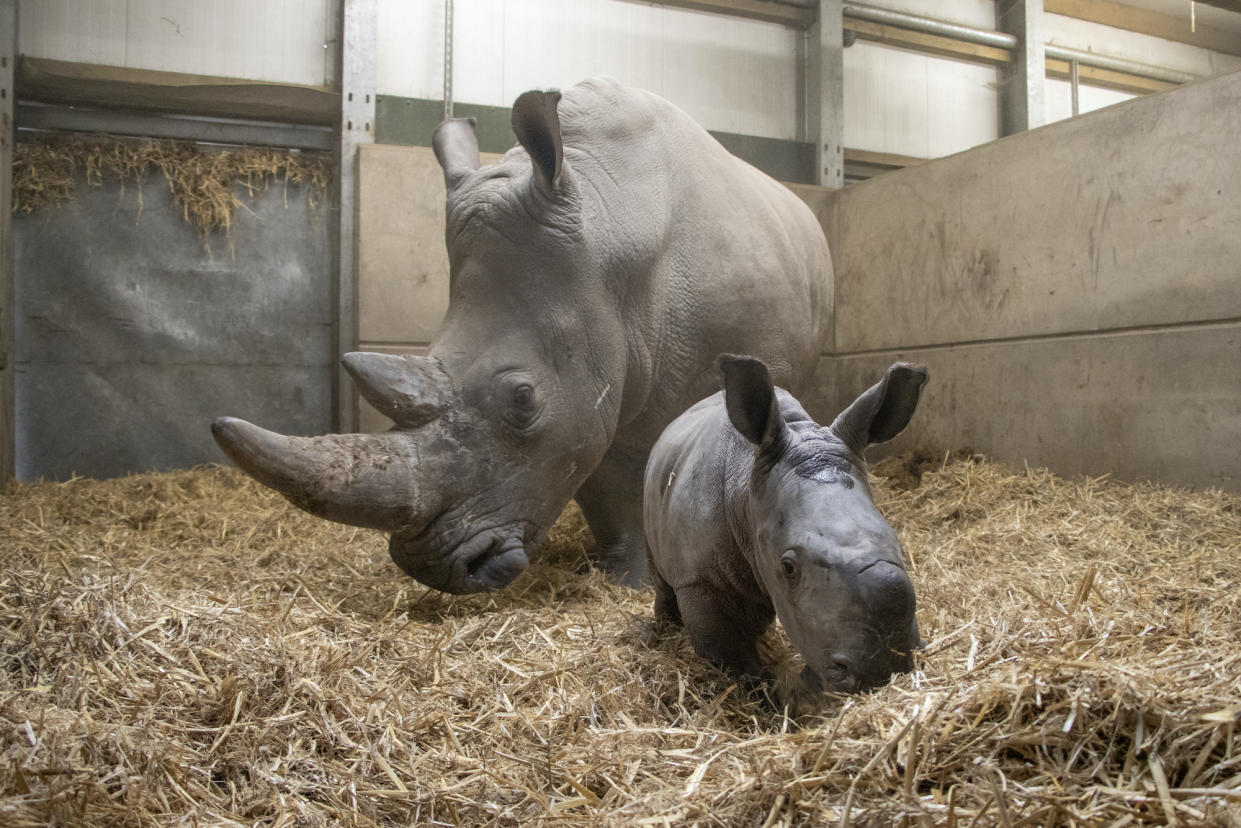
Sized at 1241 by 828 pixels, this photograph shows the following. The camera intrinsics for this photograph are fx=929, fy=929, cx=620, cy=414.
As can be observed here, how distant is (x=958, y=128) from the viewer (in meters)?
8.37

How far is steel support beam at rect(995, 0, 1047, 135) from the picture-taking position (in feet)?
26.3

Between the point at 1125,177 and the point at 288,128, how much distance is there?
18.5ft

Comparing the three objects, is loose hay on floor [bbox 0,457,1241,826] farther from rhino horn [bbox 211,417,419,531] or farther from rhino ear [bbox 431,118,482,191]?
rhino ear [bbox 431,118,482,191]

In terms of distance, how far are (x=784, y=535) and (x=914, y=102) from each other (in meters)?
7.17

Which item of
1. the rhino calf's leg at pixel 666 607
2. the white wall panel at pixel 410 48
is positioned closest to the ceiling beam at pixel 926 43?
the white wall panel at pixel 410 48

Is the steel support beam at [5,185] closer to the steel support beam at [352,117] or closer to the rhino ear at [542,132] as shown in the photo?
the steel support beam at [352,117]

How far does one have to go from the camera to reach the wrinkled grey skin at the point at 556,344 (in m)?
3.25

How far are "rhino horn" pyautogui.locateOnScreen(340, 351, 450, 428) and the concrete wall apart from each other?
392 cm

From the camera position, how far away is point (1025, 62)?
26.5 ft

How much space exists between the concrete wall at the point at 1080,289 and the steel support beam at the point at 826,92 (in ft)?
2.17

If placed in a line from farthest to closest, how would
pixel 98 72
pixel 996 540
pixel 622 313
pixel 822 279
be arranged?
pixel 98 72 < pixel 822 279 < pixel 996 540 < pixel 622 313

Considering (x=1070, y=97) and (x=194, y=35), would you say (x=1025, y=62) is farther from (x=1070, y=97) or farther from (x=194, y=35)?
(x=194, y=35)

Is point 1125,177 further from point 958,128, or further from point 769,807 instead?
point 769,807

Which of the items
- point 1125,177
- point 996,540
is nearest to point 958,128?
point 1125,177
